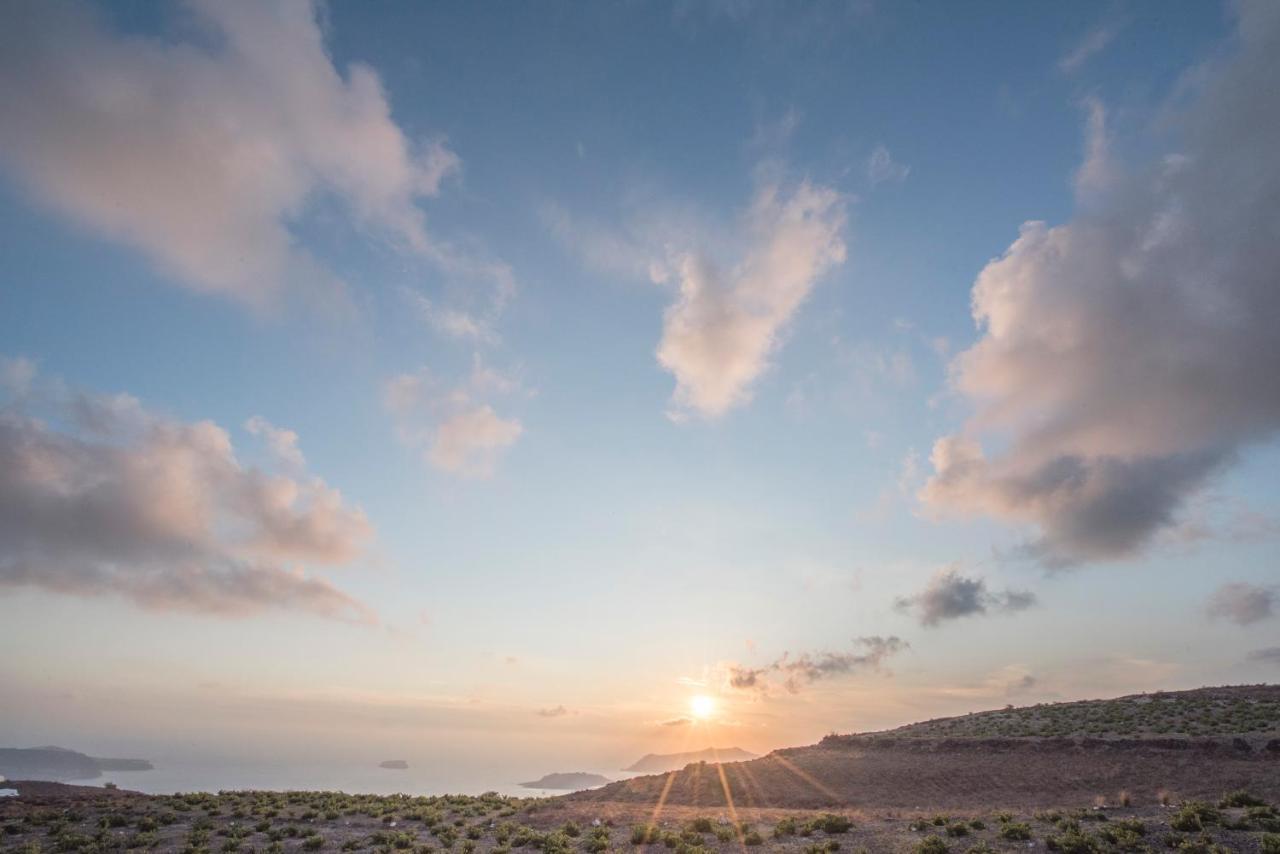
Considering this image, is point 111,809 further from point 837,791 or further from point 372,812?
point 837,791

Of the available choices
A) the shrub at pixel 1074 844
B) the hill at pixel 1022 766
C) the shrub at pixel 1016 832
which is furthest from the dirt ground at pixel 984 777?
the shrub at pixel 1074 844

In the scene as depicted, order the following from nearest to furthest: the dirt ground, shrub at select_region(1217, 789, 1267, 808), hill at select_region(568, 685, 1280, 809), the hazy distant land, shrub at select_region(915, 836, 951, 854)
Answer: shrub at select_region(915, 836, 951, 854) → the hazy distant land → shrub at select_region(1217, 789, 1267, 808) → the dirt ground → hill at select_region(568, 685, 1280, 809)

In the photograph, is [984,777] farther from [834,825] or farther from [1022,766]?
[834,825]

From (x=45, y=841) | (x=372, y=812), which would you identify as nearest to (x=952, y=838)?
(x=372, y=812)

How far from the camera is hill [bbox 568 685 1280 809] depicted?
108 ft

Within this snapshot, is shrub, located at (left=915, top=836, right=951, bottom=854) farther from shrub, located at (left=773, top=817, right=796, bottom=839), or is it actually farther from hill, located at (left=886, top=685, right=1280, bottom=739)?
hill, located at (left=886, top=685, right=1280, bottom=739)

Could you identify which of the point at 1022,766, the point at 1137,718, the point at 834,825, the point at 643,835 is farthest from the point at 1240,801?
the point at 1137,718

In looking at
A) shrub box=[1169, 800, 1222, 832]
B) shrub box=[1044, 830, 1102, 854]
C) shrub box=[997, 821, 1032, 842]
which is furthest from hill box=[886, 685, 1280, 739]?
shrub box=[1044, 830, 1102, 854]

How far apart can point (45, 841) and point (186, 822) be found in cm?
522

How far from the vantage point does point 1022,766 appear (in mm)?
39500


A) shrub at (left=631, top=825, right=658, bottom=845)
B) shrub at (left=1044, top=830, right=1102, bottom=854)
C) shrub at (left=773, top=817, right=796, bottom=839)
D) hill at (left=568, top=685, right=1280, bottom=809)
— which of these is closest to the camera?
shrub at (left=1044, top=830, right=1102, bottom=854)

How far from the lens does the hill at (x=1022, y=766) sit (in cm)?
3300

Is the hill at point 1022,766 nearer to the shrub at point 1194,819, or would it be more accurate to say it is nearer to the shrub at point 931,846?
the shrub at point 1194,819

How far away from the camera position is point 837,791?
3853 centimetres
